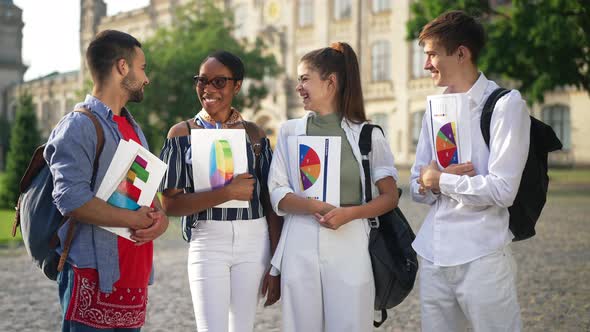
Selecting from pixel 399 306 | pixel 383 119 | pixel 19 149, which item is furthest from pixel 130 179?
pixel 383 119

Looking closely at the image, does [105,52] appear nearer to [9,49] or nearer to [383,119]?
[383,119]

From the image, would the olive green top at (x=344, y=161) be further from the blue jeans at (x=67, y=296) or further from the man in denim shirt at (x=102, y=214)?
the blue jeans at (x=67, y=296)

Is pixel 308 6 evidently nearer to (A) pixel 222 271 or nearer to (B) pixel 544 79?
(B) pixel 544 79

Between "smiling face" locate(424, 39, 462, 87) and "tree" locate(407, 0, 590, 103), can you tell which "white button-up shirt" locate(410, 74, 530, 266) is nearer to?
"smiling face" locate(424, 39, 462, 87)

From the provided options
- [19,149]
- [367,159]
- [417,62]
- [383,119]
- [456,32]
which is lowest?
[367,159]

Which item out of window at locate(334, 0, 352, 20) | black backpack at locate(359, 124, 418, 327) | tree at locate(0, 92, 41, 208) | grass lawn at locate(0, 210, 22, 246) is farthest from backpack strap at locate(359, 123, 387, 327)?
window at locate(334, 0, 352, 20)

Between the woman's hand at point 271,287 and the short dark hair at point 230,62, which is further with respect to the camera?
the short dark hair at point 230,62

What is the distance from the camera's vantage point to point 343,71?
148 inches

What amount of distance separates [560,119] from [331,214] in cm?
3160

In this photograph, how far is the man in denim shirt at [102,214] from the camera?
3.02 metres

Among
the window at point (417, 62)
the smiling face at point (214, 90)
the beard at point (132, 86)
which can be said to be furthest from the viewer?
the window at point (417, 62)

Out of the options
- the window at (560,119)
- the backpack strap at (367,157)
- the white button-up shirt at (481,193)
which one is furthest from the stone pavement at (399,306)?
the window at (560,119)

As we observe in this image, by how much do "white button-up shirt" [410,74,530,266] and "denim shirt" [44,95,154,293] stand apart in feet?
4.75

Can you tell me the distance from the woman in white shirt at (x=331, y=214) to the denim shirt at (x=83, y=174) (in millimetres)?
870
